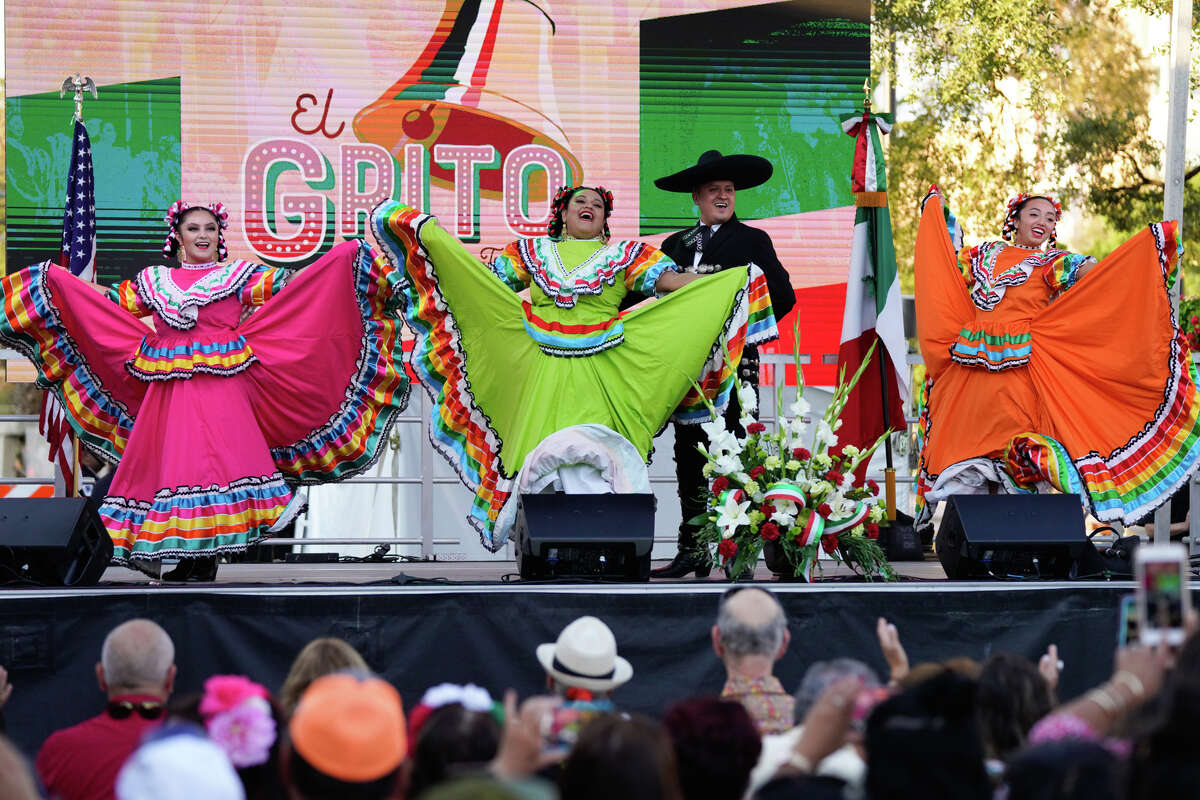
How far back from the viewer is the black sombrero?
6637mm

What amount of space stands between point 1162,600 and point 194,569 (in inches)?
168

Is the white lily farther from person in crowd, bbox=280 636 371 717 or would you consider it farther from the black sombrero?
person in crowd, bbox=280 636 371 717

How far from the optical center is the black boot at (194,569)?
6008 millimetres

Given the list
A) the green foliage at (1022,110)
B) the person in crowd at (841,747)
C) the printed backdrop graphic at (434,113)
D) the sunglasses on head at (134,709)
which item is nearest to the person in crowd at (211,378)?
the sunglasses on head at (134,709)

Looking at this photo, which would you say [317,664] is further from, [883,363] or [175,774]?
[883,363]

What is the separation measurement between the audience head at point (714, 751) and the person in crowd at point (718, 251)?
3.64 m

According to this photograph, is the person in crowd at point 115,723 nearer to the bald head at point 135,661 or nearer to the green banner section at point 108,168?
the bald head at point 135,661

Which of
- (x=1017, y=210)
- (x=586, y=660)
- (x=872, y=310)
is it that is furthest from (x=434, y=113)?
(x=586, y=660)

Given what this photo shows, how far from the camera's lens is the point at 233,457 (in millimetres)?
6078

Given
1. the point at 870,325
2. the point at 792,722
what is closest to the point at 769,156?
the point at 870,325

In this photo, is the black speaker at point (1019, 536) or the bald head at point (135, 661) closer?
the bald head at point (135, 661)

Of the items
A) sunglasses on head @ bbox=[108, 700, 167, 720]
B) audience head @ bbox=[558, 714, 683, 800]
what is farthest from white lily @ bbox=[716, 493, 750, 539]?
audience head @ bbox=[558, 714, 683, 800]

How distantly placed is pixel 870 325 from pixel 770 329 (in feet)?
4.22

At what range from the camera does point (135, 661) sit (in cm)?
343
